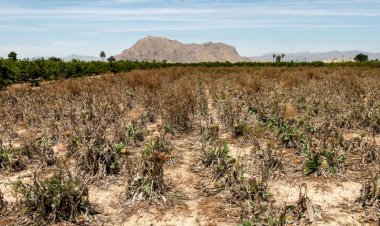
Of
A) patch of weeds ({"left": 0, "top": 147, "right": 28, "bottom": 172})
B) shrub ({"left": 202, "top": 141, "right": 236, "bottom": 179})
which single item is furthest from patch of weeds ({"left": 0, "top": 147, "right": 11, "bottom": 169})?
shrub ({"left": 202, "top": 141, "right": 236, "bottom": 179})

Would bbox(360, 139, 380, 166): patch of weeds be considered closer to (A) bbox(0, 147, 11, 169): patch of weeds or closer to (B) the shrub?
(B) the shrub

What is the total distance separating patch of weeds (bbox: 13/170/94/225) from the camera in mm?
3744

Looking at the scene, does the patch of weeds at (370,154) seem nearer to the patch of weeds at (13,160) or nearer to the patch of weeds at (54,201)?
the patch of weeds at (54,201)

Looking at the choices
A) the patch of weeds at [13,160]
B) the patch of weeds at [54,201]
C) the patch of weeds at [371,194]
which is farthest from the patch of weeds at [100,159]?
the patch of weeds at [371,194]

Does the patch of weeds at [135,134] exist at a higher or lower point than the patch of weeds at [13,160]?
higher

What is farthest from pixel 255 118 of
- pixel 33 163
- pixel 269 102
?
pixel 33 163

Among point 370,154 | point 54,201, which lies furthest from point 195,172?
point 370,154

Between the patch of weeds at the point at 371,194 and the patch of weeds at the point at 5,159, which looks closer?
the patch of weeds at the point at 371,194

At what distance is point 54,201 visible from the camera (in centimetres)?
375

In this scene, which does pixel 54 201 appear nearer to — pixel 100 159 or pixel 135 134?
pixel 100 159

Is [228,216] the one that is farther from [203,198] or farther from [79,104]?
[79,104]

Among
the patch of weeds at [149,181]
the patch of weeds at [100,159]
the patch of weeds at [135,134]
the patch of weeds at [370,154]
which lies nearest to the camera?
the patch of weeds at [149,181]

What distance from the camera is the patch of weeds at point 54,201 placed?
12.3 feet

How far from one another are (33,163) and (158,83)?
716cm
